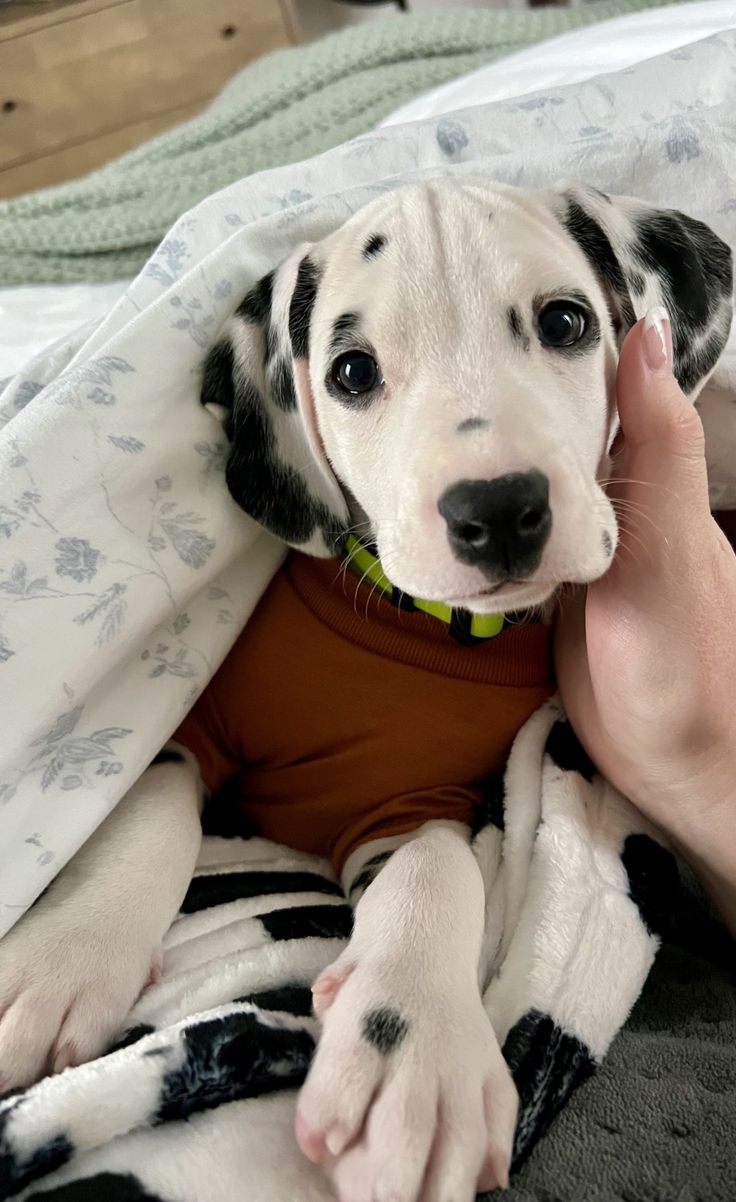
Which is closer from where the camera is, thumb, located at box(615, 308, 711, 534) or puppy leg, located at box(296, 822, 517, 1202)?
puppy leg, located at box(296, 822, 517, 1202)

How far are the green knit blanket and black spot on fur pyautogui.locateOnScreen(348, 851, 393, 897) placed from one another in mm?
1470

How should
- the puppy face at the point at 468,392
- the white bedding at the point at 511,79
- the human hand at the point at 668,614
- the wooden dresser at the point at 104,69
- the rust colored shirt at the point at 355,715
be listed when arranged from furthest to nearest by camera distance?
the wooden dresser at the point at 104,69 → the white bedding at the point at 511,79 → the rust colored shirt at the point at 355,715 → the human hand at the point at 668,614 → the puppy face at the point at 468,392

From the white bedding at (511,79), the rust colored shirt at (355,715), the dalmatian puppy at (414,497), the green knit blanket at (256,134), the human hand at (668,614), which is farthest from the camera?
the green knit blanket at (256,134)

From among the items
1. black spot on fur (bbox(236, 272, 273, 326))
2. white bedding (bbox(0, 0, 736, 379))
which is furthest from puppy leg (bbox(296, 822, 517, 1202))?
white bedding (bbox(0, 0, 736, 379))

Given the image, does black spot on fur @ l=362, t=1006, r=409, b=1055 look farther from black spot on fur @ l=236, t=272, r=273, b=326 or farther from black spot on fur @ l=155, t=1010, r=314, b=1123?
black spot on fur @ l=236, t=272, r=273, b=326

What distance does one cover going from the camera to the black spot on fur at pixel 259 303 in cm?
124

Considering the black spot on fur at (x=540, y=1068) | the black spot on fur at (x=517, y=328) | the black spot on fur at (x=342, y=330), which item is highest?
the black spot on fur at (x=342, y=330)

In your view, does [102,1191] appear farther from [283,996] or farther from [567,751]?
[567,751]

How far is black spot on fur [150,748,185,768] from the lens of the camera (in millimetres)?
1302

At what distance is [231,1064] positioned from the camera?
2.71ft

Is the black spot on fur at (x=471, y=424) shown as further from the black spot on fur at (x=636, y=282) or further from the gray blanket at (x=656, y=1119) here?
the gray blanket at (x=656, y=1119)

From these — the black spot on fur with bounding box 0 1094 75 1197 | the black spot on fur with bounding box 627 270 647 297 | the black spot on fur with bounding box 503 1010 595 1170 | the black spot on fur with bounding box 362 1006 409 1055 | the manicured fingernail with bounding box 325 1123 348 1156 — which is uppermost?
the black spot on fur with bounding box 627 270 647 297

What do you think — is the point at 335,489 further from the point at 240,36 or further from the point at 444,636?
the point at 240,36

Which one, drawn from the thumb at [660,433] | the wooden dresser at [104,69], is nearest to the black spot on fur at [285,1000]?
the thumb at [660,433]
